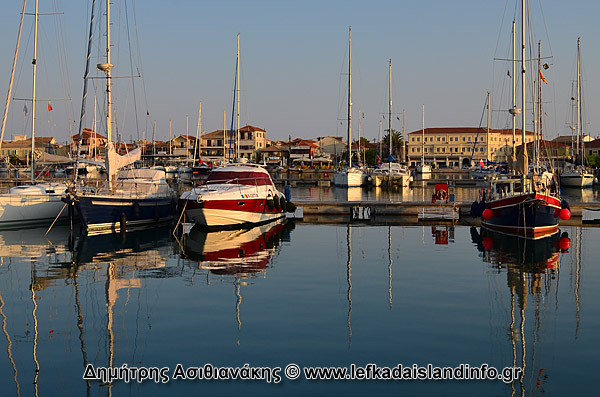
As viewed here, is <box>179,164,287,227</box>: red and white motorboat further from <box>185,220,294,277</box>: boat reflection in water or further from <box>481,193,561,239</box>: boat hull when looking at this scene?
<box>481,193,561,239</box>: boat hull

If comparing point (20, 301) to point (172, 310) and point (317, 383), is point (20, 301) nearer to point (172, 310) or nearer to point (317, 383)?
point (172, 310)

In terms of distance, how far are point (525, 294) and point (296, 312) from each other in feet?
22.7

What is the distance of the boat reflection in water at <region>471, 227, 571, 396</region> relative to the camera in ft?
40.7

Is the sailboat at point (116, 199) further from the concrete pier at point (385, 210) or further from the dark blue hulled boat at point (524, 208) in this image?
the dark blue hulled boat at point (524, 208)

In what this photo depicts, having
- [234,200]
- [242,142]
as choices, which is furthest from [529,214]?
[242,142]

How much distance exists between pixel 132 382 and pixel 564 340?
887 cm

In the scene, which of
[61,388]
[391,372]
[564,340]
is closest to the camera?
[61,388]

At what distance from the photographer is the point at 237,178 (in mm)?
35156

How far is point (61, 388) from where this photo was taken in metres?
11.1

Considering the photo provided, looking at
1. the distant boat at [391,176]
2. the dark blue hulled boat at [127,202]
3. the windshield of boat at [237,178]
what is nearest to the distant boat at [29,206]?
the dark blue hulled boat at [127,202]

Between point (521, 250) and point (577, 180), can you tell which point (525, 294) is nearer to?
point (521, 250)

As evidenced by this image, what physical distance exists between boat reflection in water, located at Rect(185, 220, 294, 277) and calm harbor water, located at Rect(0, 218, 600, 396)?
13cm

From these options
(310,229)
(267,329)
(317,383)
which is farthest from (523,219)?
(317,383)

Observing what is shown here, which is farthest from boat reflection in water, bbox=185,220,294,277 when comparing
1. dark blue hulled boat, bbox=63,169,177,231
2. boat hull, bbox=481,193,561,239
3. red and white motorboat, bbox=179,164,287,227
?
boat hull, bbox=481,193,561,239
